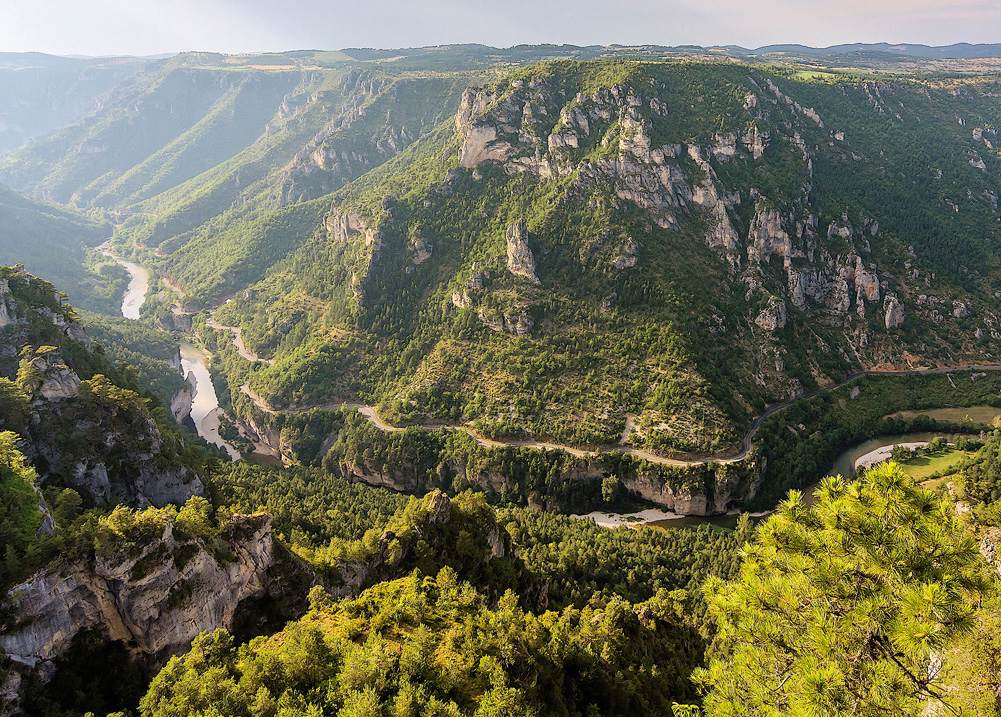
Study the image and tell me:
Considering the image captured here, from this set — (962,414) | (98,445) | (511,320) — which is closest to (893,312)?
(962,414)

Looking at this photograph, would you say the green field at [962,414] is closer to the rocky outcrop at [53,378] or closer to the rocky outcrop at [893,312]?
the rocky outcrop at [893,312]

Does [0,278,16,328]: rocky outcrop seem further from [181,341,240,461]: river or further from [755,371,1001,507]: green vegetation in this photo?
[755,371,1001,507]: green vegetation

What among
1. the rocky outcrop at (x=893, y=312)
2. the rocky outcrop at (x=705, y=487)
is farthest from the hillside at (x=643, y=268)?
the rocky outcrop at (x=705, y=487)

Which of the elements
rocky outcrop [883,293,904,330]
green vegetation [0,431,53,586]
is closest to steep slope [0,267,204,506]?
green vegetation [0,431,53,586]

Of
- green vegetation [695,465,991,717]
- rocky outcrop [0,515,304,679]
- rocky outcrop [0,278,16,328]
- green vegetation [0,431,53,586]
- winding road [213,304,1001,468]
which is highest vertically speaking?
green vegetation [695,465,991,717]

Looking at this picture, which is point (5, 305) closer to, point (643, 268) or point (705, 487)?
point (705, 487)
